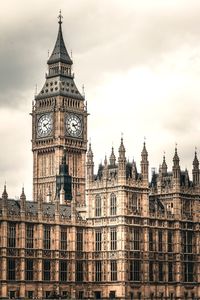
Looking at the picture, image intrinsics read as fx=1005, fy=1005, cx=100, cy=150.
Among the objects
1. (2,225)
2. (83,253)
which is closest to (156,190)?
(83,253)

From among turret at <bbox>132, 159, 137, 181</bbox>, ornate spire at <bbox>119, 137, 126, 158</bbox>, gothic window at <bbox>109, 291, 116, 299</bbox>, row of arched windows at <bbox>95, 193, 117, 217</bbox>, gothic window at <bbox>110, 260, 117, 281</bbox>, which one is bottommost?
gothic window at <bbox>109, 291, 116, 299</bbox>

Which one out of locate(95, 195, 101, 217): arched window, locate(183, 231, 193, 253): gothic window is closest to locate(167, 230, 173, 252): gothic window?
locate(183, 231, 193, 253): gothic window

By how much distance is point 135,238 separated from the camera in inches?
6437

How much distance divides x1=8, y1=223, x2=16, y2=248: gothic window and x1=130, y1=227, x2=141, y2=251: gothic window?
2032 centimetres

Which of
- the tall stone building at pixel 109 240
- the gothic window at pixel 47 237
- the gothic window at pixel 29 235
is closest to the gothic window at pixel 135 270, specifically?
the tall stone building at pixel 109 240

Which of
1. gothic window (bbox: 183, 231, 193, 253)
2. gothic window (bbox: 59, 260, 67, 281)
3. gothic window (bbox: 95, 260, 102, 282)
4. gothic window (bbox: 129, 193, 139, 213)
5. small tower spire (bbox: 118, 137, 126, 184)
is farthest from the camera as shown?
gothic window (bbox: 183, 231, 193, 253)

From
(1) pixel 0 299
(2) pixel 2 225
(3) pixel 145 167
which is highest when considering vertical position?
(3) pixel 145 167

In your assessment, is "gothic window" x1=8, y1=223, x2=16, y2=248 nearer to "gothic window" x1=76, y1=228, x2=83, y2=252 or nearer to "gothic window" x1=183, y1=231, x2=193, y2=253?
"gothic window" x1=76, y1=228, x2=83, y2=252

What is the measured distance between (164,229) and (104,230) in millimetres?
11533

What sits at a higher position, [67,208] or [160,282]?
[67,208]

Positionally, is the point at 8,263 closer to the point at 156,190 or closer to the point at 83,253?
the point at 83,253

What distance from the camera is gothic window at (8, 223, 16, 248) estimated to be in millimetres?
152712

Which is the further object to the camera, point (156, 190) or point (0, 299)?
point (156, 190)

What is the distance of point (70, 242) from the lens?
16175 cm
